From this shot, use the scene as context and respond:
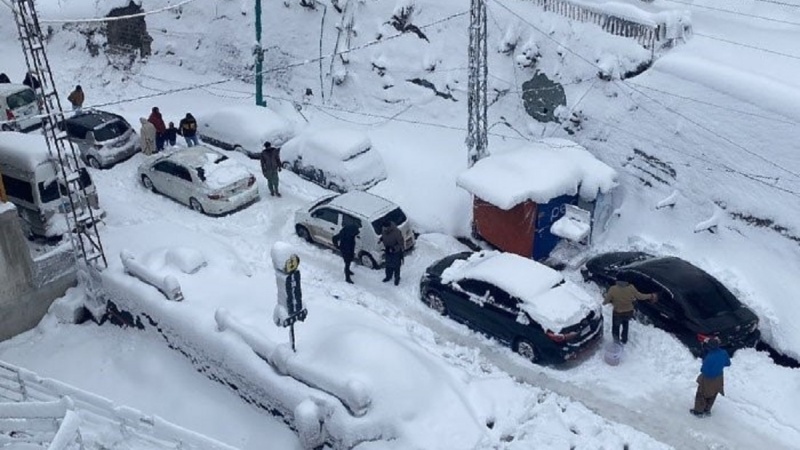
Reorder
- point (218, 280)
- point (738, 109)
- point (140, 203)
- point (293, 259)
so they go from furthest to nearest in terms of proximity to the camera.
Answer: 1. point (140, 203)
2. point (738, 109)
3. point (218, 280)
4. point (293, 259)

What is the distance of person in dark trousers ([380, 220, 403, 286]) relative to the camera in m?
17.8

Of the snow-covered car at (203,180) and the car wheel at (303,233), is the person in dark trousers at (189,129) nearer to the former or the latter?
the snow-covered car at (203,180)

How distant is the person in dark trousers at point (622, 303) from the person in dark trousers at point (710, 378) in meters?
1.68

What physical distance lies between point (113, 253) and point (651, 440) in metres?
11.6

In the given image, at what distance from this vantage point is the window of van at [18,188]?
19.3 metres

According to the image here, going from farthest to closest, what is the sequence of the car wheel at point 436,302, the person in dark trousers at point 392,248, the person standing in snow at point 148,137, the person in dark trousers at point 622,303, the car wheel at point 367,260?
the person standing in snow at point 148,137
the car wheel at point 367,260
the person in dark trousers at point 392,248
the car wheel at point 436,302
the person in dark trousers at point 622,303

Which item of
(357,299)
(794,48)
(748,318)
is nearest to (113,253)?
(357,299)

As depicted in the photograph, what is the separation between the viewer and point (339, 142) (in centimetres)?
2203

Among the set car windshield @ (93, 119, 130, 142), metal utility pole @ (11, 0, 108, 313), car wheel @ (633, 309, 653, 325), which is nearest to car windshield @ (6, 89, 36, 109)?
car windshield @ (93, 119, 130, 142)

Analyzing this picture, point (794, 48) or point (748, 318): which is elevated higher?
point (794, 48)

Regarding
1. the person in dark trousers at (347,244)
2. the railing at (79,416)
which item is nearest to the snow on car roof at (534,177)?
the person in dark trousers at (347,244)

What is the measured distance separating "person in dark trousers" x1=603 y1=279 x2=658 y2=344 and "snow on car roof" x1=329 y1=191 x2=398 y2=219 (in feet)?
18.0

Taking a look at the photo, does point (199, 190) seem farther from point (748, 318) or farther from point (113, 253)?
point (748, 318)

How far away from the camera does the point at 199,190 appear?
810 inches
